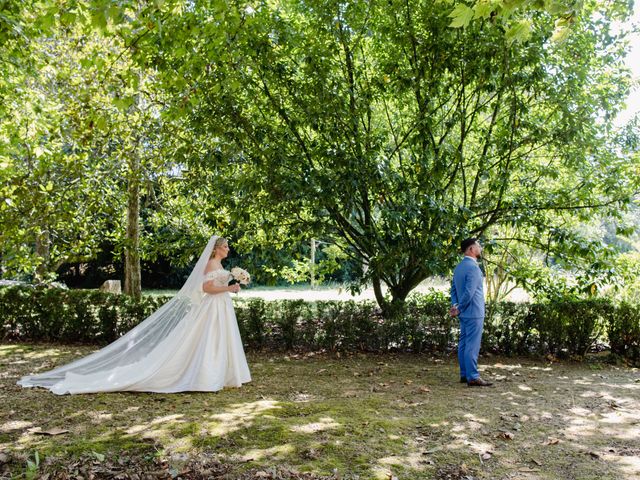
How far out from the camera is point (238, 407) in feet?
21.6

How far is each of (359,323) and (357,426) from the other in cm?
511

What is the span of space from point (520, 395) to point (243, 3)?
22.2 feet

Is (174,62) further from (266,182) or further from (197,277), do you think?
(197,277)

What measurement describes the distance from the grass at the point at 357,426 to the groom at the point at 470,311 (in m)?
0.31

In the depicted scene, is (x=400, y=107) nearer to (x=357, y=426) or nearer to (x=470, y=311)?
(x=470, y=311)

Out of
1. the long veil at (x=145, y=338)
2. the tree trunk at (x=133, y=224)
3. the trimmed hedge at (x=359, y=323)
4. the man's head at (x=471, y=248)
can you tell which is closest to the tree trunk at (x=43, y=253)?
the trimmed hedge at (x=359, y=323)

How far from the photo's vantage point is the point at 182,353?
7.84m

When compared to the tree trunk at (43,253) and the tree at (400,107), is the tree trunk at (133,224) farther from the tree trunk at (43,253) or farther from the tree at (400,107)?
the tree at (400,107)

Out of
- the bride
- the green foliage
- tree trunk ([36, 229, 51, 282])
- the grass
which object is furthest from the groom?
tree trunk ([36, 229, 51, 282])

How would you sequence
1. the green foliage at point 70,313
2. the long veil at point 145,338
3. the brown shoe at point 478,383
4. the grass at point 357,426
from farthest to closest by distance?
the green foliage at point 70,313, the brown shoe at point 478,383, the long veil at point 145,338, the grass at point 357,426

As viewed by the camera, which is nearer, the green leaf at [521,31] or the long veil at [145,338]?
the green leaf at [521,31]

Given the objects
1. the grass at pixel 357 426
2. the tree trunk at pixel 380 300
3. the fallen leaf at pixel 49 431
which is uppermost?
the tree trunk at pixel 380 300

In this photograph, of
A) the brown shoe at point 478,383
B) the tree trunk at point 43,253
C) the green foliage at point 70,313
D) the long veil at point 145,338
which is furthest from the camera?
the tree trunk at point 43,253

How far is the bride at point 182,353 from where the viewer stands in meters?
7.53
